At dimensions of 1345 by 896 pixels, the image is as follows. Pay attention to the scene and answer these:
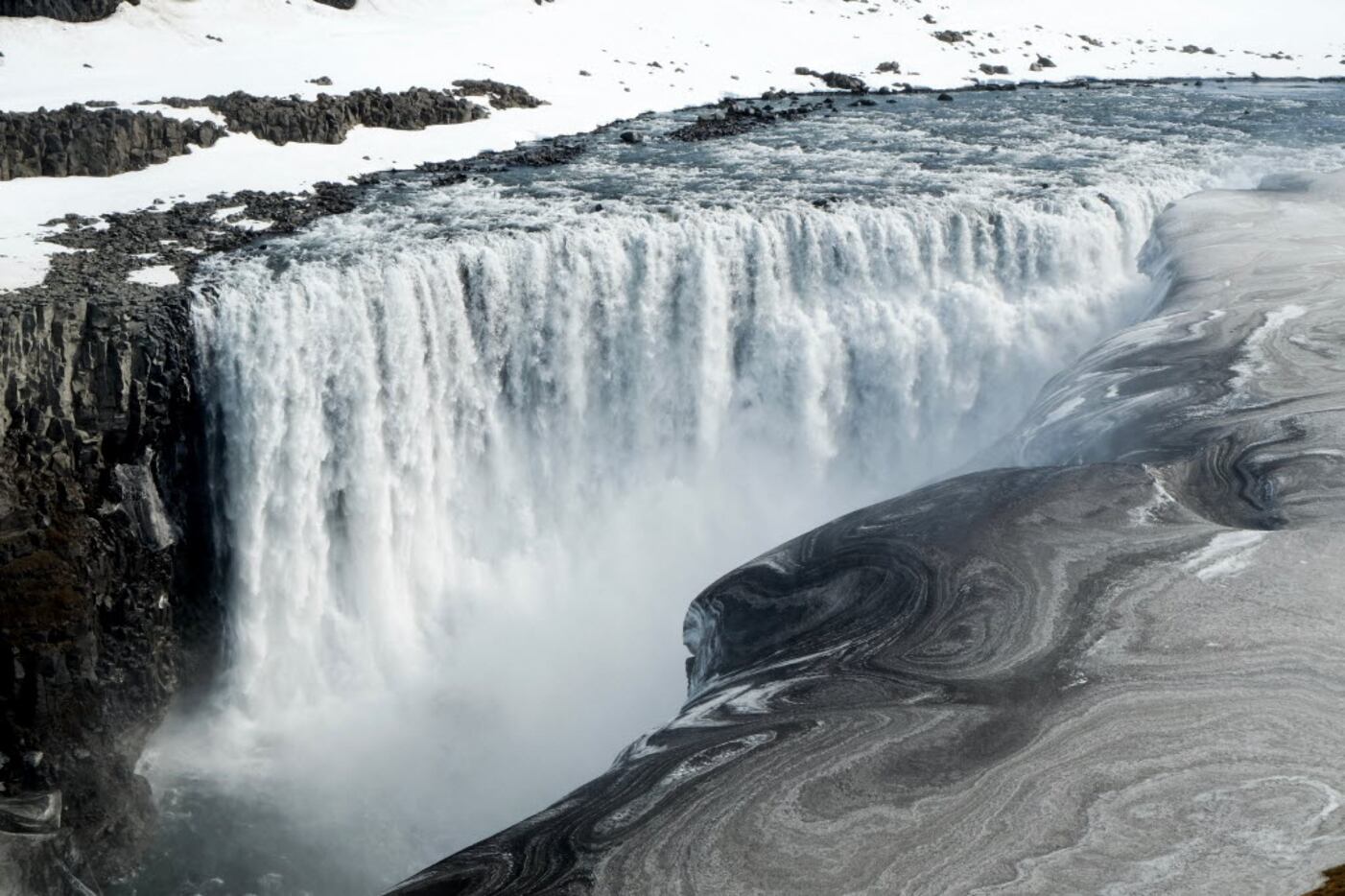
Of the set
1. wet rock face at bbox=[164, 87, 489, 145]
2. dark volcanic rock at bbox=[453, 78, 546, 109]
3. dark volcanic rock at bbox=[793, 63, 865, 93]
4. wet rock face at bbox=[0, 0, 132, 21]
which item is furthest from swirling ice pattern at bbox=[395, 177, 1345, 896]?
dark volcanic rock at bbox=[793, 63, 865, 93]

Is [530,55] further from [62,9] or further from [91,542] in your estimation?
[91,542]

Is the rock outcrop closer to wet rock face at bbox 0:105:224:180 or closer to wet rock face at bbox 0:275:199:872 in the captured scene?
wet rock face at bbox 0:275:199:872

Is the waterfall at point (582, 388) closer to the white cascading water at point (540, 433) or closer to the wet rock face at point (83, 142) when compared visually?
the white cascading water at point (540, 433)

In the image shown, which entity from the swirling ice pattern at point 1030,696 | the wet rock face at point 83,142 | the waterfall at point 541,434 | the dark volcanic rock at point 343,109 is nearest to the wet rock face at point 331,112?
the dark volcanic rock at point 343,109

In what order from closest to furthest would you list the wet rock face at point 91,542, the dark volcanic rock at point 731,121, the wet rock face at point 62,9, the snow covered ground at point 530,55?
the wet rock face at point 91,542 < the snow covered ground at point 530,55 < the wet rock face at point 62,9 < the dark volcanic rock at point 731,121

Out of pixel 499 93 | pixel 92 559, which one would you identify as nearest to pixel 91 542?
pixel 92 559

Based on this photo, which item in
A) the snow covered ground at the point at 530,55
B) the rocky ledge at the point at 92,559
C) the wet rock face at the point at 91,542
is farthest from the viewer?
the snow covered ground at the point at 530,55
